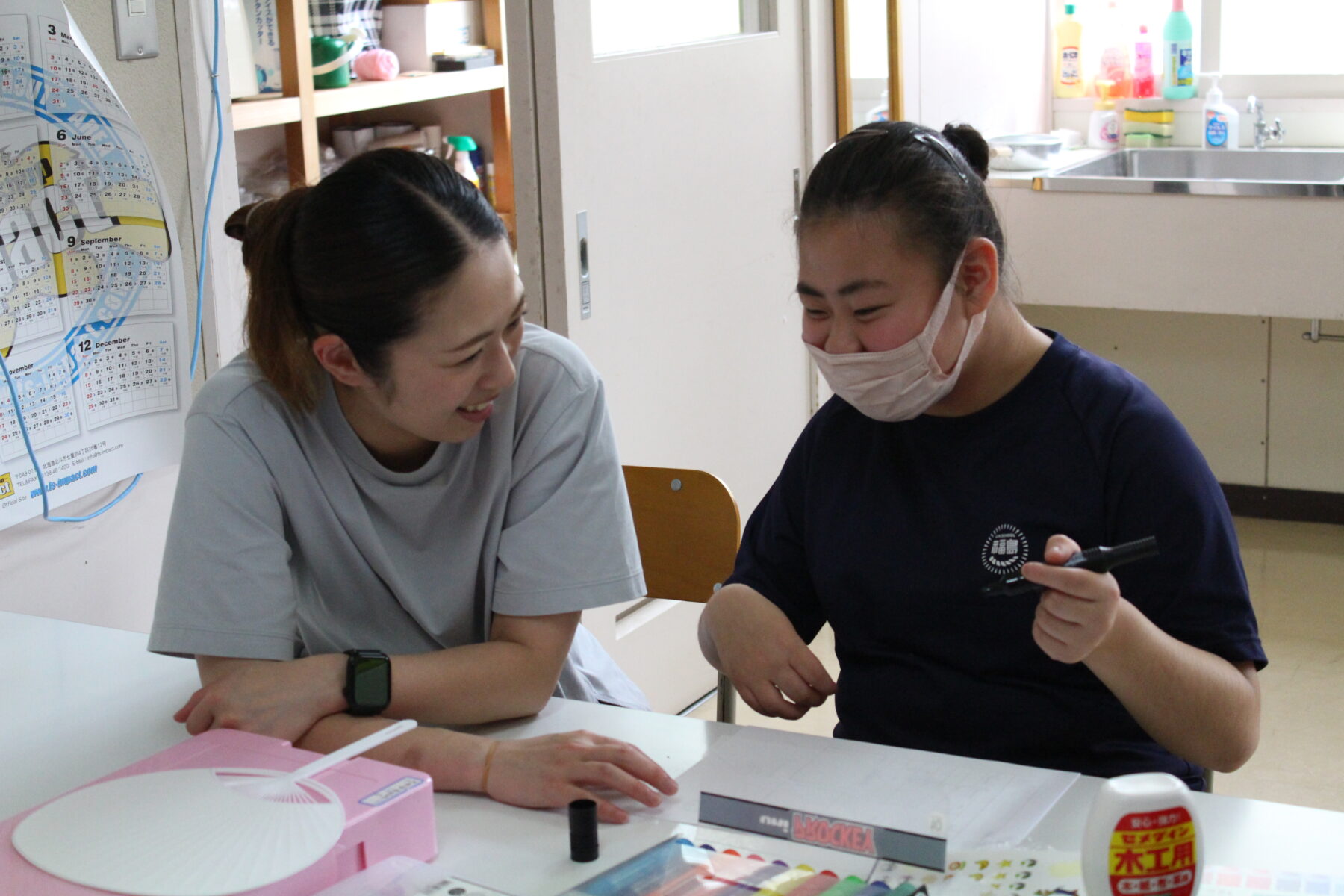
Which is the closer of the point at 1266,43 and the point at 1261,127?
the point at 1261,127

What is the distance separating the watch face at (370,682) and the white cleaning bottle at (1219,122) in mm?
3131

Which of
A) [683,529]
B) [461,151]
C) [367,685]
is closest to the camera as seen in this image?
[367,685]

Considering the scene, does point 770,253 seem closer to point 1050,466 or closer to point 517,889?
point 1050,466

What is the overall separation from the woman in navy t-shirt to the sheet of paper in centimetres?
13

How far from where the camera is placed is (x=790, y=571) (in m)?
1.39

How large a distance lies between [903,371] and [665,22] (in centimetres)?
145

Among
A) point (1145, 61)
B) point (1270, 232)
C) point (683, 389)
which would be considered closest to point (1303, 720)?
point (1270, 232)

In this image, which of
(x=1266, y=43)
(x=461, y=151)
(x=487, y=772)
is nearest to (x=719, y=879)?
(x=487, y=772)

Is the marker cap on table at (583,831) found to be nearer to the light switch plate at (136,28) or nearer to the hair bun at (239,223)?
the hair bun at (239,223)

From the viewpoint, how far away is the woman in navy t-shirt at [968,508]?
3.79ft

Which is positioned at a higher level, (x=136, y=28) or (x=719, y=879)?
(x=136, y=28)

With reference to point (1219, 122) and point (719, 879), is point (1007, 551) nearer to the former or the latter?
point (719, 879)

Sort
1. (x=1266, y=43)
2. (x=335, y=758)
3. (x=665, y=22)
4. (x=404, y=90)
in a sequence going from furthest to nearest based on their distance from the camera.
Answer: (x=1266, y=43)
(x=404, y=90)
(x=665, y=22)
(x=335, y=758)

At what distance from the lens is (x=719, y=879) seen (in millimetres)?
907
